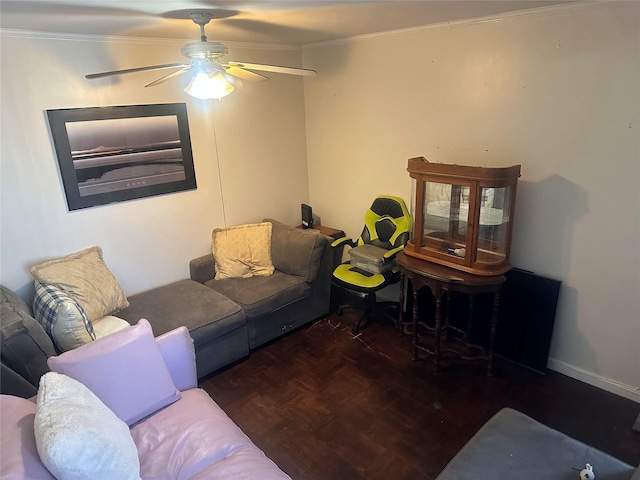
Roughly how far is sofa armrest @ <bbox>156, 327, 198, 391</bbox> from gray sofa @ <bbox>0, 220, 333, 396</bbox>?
56 centimetres

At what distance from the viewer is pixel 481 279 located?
2.68 meters

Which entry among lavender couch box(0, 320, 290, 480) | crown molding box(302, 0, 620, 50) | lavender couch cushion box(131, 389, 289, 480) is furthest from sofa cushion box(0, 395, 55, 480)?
crown molding box(302, 0, 620, 50)

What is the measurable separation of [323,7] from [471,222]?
60.0 inches

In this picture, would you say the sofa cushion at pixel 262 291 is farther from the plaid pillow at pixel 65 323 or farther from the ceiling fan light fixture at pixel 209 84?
the ceiling fan light fixture at pixel 209 84

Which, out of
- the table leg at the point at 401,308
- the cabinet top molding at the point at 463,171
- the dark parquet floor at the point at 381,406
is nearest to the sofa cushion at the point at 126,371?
the dark parquet floor at the point at 381,406

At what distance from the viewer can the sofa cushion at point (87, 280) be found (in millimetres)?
2725

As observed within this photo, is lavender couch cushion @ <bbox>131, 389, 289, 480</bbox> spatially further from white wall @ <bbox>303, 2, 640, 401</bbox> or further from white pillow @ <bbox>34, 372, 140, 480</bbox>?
white wall @ <bbox>303, 2, 640, 401</bbox>

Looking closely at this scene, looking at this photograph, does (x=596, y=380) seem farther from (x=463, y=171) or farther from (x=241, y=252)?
(x=241, y=252)

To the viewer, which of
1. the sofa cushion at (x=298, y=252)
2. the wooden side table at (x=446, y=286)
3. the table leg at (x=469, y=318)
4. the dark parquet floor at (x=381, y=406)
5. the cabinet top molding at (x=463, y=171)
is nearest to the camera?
the dark parquet floor at (x=381, y=406)

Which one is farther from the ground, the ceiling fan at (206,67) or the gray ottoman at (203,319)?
the ceiling fan at (206,67)

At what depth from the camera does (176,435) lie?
189cm

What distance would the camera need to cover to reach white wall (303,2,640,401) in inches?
94.0

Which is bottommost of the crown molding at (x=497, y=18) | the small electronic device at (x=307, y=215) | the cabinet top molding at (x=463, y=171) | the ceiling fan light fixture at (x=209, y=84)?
the small electronic device at (x=307, y=215)

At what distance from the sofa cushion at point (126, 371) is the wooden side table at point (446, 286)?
167 centimetres
